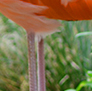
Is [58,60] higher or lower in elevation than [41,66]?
higher

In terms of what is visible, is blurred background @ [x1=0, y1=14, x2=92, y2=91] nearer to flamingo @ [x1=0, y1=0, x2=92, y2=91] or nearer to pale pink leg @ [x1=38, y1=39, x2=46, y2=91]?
pale pink leg @ [x1=38, y1=39, x2=46, y2=91]

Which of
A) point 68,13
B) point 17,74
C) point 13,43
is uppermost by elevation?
point 13,43

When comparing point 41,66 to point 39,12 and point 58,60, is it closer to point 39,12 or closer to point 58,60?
point 39,12

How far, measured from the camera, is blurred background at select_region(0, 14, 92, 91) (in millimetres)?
2002

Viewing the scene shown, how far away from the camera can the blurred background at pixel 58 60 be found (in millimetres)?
2002

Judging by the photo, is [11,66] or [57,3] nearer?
[57,3]

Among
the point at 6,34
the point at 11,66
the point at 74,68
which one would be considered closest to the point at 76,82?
the point at 74,68

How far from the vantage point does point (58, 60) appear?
2.10 meters

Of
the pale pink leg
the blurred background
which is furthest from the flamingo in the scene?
the blurred background

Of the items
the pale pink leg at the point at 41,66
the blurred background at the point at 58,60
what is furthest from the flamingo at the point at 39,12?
the blurred background at the point at 58,60

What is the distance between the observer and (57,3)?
804 millimetres

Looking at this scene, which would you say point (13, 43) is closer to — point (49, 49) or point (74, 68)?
point (49, 49)

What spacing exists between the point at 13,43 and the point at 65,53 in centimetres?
63

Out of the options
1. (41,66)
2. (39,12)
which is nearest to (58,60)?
(41,66)
